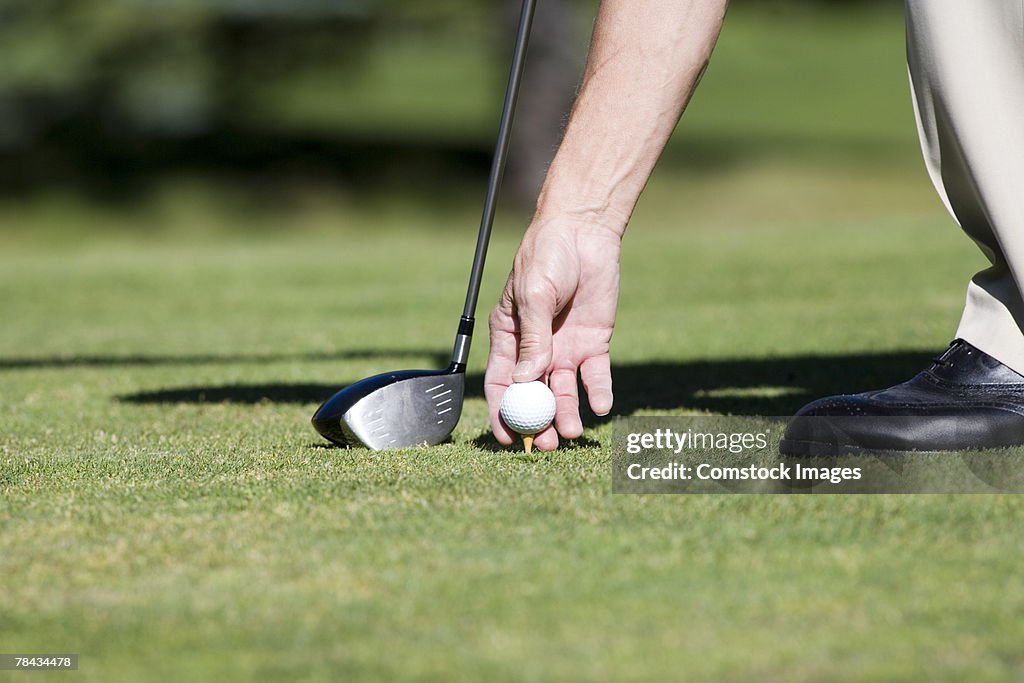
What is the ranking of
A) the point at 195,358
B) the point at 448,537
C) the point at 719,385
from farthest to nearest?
the point at 195,358 → the point at 719,385 → the point at 448,537

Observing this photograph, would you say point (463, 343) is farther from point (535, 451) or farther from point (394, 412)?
point (535, 451)

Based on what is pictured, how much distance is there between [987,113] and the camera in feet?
8.45

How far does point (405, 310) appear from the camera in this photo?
6.65m

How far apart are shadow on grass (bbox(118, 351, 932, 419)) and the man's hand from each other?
44 centimetres

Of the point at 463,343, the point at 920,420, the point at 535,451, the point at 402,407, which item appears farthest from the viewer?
the point at 463,343

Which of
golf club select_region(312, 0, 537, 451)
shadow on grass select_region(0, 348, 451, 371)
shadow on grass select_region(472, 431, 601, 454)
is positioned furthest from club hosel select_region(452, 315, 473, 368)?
shadow on grass select_region(0, 348, 451, 371)

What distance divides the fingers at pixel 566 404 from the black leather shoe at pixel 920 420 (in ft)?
1.38

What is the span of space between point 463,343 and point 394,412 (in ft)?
0.93

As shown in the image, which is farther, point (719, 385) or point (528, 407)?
point (719, 385)

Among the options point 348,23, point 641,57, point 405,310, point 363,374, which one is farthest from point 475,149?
point 641,57

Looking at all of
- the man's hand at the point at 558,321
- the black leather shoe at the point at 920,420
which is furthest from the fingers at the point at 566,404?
the black leather shoe at the point at 920,420

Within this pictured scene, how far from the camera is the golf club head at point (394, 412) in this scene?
2.69 meters

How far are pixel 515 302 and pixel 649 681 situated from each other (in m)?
1.32

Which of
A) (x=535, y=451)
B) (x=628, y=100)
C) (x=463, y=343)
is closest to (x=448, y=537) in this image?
(x=535, y=451)
